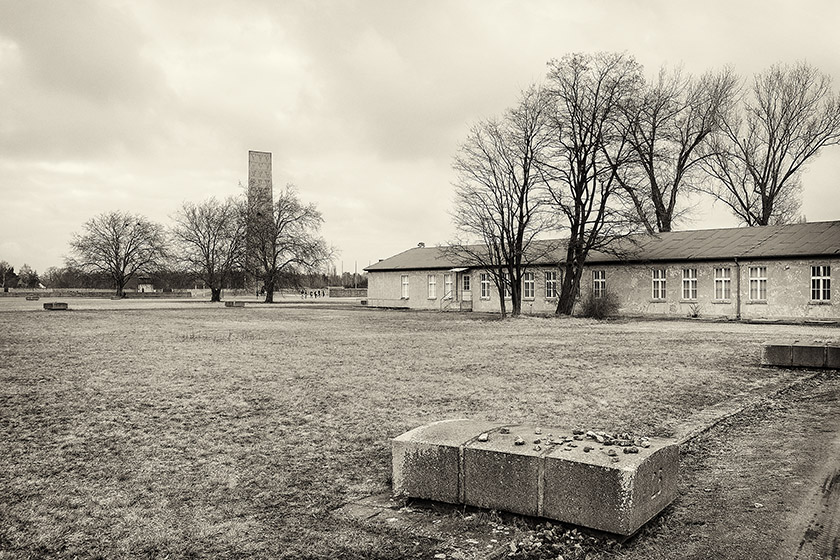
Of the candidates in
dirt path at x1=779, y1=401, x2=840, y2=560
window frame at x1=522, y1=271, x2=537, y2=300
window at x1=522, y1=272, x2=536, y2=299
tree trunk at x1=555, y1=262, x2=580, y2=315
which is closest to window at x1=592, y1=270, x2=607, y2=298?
tree trunk at x1=555, y1=262, x2=580, y2=315

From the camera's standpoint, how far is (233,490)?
5.08 metres

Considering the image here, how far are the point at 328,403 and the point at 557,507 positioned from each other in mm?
5057

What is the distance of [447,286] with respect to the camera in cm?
4609

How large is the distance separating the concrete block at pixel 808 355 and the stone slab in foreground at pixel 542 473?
A: 9811 millimetres

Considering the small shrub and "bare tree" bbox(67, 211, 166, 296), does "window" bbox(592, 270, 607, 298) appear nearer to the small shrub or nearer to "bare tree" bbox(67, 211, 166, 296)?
the small shrub

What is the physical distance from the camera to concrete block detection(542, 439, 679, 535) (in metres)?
3.92

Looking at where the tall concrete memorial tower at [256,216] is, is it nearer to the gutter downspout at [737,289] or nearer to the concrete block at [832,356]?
the gutter downspout at [737,289]

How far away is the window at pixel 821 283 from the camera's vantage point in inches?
1156

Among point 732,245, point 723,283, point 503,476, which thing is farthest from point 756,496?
point 732,245

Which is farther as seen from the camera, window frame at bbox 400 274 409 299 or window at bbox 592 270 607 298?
window frame at bbox 400 274 409 299

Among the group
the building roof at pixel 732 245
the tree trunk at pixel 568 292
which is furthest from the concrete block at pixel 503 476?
the tree trunk at pixel 568 292

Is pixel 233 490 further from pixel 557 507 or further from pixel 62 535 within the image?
pixel 557 507

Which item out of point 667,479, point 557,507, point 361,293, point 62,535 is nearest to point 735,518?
point 667,479

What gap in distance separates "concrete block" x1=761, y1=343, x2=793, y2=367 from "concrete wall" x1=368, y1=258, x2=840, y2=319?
19.5 meters
